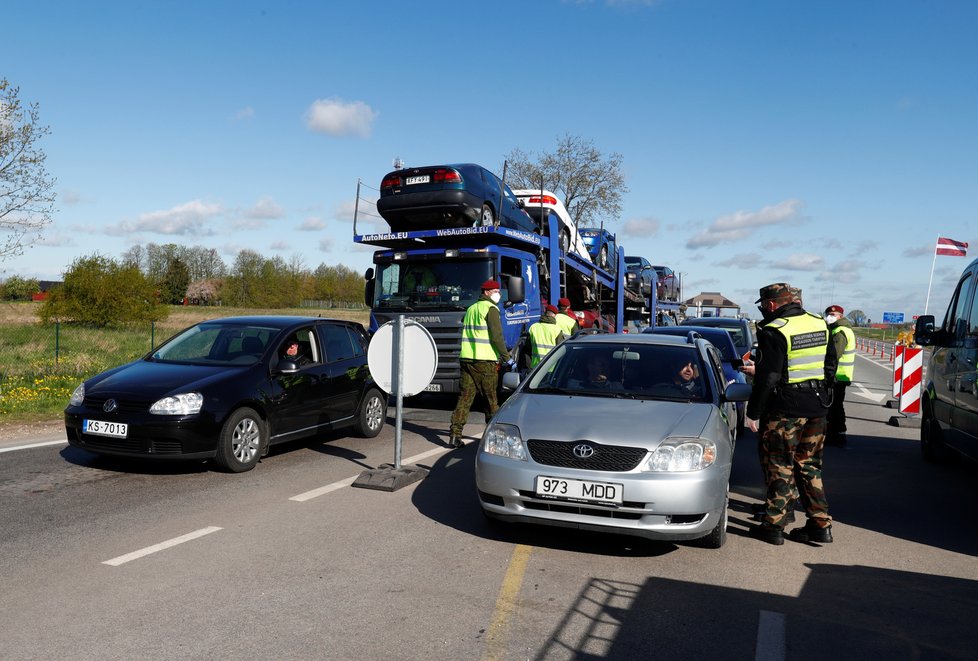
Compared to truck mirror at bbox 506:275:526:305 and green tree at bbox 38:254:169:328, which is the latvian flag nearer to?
truck mirror at bbox 506:275:526:305

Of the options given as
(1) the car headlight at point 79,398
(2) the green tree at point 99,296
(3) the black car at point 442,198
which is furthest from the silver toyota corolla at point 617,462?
(2) the green tree at point 99,296

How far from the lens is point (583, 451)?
193 inches

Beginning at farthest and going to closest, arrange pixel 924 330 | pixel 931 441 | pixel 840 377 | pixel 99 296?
pixel 99 296 < pixel 840 377 < pixel 931 441 < pixel 924 330

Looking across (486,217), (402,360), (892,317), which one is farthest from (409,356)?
(892,317)

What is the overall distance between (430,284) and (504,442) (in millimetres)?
7138

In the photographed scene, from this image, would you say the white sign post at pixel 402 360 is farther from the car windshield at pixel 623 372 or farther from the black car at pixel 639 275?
the black car at pixel 639 275

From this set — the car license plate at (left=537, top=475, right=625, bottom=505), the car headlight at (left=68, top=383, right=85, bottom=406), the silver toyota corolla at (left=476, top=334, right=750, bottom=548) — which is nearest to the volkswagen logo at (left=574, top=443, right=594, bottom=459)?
the silver toyota corolla at (left=476, top=334, right=750, bottom=548)

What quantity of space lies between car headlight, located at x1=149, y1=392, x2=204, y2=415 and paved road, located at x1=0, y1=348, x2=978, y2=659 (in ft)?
2.09

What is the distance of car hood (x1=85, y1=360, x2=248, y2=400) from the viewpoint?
6.97 metres

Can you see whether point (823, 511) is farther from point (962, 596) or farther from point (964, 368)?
point (964, 368)

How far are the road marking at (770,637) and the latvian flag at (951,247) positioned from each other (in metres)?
20.4

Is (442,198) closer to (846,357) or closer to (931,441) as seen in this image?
(846,357)

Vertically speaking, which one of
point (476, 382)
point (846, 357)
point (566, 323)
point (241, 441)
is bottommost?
point (241, 441)

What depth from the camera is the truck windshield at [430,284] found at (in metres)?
11.9
